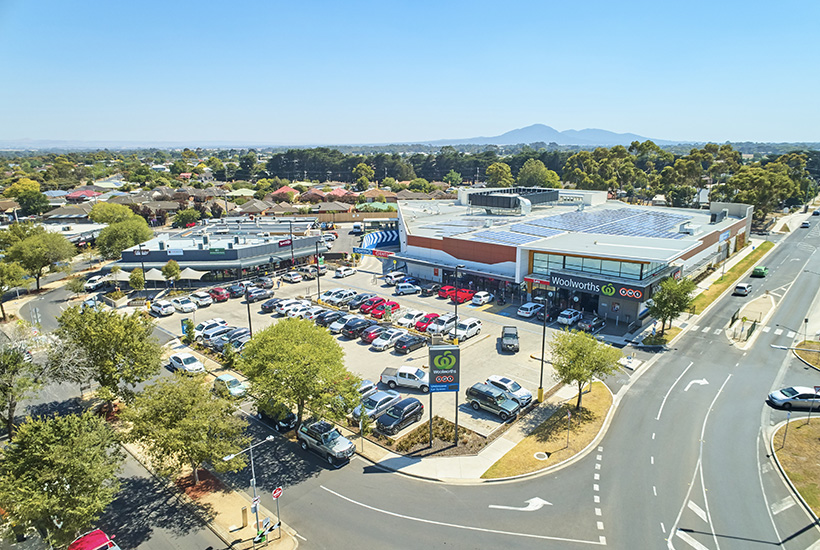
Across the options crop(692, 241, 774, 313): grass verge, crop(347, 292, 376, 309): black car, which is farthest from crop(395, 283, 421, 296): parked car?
crop(692, 241, 774, 313): grass verge

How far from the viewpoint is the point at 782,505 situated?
21.1 meters

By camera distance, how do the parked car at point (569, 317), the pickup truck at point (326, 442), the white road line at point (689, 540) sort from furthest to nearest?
the parked car at point (569, 317), the pickup truck at point (326, 442), the white road line at point (689, 540)

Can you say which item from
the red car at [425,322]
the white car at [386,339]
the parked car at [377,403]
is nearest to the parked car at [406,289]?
the red car at [425,322]

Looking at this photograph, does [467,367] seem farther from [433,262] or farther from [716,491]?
[433,262]

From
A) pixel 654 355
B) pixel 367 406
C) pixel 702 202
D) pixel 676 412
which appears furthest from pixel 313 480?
pixel 702 202

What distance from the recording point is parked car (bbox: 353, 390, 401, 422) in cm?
2845

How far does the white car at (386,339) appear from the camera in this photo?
39.3 metres

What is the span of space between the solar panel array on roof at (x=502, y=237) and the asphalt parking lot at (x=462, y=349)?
7578mm

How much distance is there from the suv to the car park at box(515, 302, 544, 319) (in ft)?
56.1

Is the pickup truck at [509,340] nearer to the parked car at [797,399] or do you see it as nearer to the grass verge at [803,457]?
the parked car at [797,399]

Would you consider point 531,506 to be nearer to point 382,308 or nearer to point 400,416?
point 400,416

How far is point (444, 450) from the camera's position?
83.7 ft

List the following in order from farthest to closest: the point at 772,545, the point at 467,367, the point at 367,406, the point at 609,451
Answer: the point at 467,367, the point at 367,406, the point at 609,451, the point at 772,545

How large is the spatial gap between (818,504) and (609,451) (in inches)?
343
